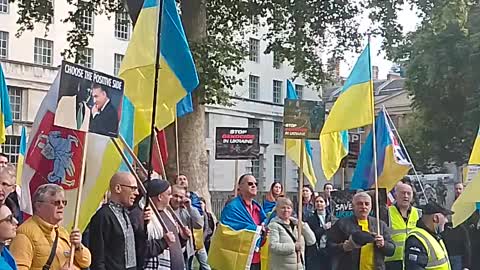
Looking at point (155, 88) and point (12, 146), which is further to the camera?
point (12, 146)

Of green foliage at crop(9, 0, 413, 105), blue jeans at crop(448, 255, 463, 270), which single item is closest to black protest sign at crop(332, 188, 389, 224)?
blue jeans at crop(448, 255, 463, 270)

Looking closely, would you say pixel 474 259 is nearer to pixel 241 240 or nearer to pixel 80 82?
pixel 241 240

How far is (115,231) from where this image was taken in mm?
6648

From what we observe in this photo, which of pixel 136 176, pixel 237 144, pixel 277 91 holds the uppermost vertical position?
pixel 277 91

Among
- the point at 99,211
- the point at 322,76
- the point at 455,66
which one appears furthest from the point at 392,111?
the point at 99,211

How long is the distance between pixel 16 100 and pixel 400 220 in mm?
34841

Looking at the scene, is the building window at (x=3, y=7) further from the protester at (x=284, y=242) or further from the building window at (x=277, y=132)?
the protester at (x=284, y=242)

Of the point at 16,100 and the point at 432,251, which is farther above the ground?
the point at 16,100

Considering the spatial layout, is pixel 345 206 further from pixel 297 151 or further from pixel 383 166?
pixel 297 151

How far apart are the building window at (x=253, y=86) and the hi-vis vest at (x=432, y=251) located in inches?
1859

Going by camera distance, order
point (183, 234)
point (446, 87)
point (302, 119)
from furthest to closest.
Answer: point (446, 87)
point (302, 119)
point (183, 234)

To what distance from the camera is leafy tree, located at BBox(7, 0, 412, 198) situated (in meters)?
16.8

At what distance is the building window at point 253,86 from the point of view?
2168 inches

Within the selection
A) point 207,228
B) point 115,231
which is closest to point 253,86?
point 207,228
